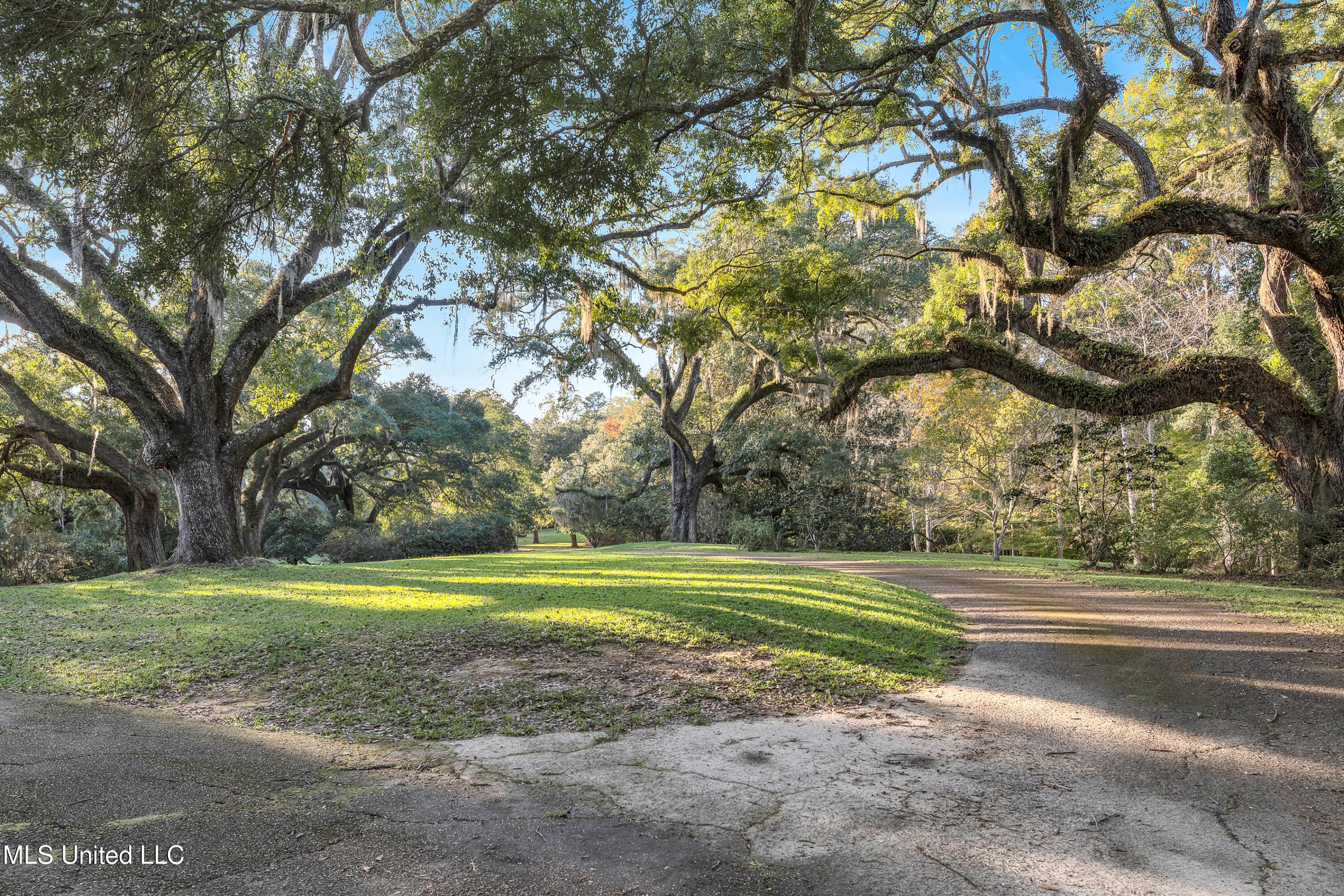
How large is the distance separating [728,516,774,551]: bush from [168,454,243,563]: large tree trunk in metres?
14.8

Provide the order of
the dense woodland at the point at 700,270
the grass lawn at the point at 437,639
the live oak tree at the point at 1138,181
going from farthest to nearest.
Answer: the live oak tree at the point at 1138,181, the dense woodland at the point at 700,270, the grass lawn at the point at 437,639

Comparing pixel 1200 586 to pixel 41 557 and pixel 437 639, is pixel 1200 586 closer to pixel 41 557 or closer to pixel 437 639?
pixel 437 639

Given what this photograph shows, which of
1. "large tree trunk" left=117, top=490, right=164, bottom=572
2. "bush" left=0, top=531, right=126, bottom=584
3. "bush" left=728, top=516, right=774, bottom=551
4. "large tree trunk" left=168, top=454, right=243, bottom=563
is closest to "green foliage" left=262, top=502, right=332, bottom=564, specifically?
"bush" left=0, top=531, right=126, bottom=584

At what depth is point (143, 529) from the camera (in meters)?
15.9

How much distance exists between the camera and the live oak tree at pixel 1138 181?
29.9ft

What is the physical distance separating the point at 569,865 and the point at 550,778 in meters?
0.98

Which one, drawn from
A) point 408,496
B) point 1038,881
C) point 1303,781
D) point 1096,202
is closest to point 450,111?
point 1038,881

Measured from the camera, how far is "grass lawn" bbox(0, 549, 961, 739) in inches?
195

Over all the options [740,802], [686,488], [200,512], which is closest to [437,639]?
[740,802]

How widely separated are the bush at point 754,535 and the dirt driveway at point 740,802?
1748 cm

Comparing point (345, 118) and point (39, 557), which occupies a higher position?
point (345, 118)

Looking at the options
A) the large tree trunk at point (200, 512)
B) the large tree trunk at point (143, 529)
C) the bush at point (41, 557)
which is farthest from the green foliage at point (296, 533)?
the large tree trunk at point (200, 512)

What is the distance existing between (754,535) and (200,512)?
15524mm

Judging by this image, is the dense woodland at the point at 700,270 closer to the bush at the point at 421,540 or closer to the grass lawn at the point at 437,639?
the bush at the point at 421,540
